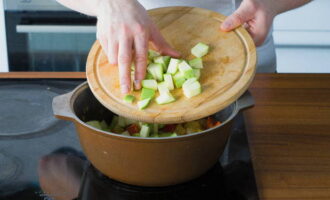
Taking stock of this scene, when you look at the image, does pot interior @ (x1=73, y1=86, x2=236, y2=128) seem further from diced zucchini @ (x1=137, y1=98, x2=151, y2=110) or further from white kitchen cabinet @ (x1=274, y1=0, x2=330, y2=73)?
white kitchen cabinet @ (x1=274, y1=0, x2=330, y2=73)

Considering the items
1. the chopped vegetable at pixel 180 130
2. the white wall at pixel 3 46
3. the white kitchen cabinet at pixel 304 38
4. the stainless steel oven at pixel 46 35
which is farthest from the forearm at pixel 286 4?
the white wall at pixel 3 46

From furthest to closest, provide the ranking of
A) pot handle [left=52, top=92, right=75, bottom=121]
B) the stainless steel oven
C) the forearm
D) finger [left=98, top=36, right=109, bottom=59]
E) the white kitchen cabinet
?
1. the white kitchen cabinet
2. the stainless steel oven
3. the forearm
4. finger [left=98, top=36, right=109, bottom=59]
5. pot handle [left=52, top=92, right=75, bottom=121]

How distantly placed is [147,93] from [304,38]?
1.54 metres

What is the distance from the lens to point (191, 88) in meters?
0.91

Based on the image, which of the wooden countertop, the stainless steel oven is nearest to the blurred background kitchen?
Answer: the stainless steel oven

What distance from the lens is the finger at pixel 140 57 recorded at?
3.08ft

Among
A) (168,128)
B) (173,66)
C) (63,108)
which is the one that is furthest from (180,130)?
(63,108)

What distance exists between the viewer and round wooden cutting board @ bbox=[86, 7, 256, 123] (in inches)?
35.1

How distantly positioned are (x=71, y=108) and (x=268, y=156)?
0.41 m

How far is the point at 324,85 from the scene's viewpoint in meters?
1.26

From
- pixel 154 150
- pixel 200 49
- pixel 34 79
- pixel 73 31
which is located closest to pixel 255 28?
pixel 200 49

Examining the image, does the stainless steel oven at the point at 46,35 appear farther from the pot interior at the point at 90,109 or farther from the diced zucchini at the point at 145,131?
the diced zucchini at the point at 145,131

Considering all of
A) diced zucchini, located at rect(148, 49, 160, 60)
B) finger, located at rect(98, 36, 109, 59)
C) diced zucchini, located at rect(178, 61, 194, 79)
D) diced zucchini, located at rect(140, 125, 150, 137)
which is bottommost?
diced zucchini, located at rect(140, 125, 150, 137)

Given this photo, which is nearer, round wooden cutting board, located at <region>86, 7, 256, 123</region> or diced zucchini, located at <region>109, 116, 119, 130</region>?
round wooden cutting board, located at <region>86, 7, 256, 123</region>
